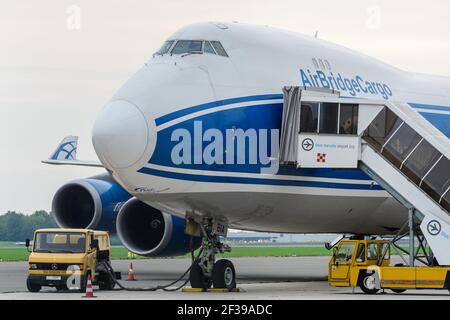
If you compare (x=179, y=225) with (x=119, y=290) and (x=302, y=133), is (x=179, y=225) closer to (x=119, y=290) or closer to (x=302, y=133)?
(x=119, y=290)

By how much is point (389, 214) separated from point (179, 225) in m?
5.81

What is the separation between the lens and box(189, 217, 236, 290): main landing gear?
2489 cm

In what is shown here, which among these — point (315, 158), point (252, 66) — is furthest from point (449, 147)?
point (252, 66)

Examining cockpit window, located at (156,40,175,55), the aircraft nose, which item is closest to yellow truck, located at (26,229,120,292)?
the aircraft nose

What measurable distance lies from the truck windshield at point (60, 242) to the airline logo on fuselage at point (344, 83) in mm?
6219

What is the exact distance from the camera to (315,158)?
24.7 metres

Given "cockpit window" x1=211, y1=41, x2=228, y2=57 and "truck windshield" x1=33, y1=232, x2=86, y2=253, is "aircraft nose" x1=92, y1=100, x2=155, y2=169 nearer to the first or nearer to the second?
"cockpit window" x1=211, y1=41, x2=228, y2=57

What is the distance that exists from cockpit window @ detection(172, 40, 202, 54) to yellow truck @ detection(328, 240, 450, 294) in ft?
18.3

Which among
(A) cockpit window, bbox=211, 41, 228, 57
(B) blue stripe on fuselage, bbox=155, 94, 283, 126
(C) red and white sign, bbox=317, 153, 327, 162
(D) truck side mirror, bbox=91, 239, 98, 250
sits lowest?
(D) truck side mirror, bbox=91, 239, 98, 250

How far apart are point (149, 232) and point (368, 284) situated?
28.8 ft

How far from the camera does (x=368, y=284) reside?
80.8ft

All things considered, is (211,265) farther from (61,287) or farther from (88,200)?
(88,200)

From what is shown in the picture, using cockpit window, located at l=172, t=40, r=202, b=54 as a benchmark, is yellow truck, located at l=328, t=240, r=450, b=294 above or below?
below

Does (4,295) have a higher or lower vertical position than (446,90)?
lower
